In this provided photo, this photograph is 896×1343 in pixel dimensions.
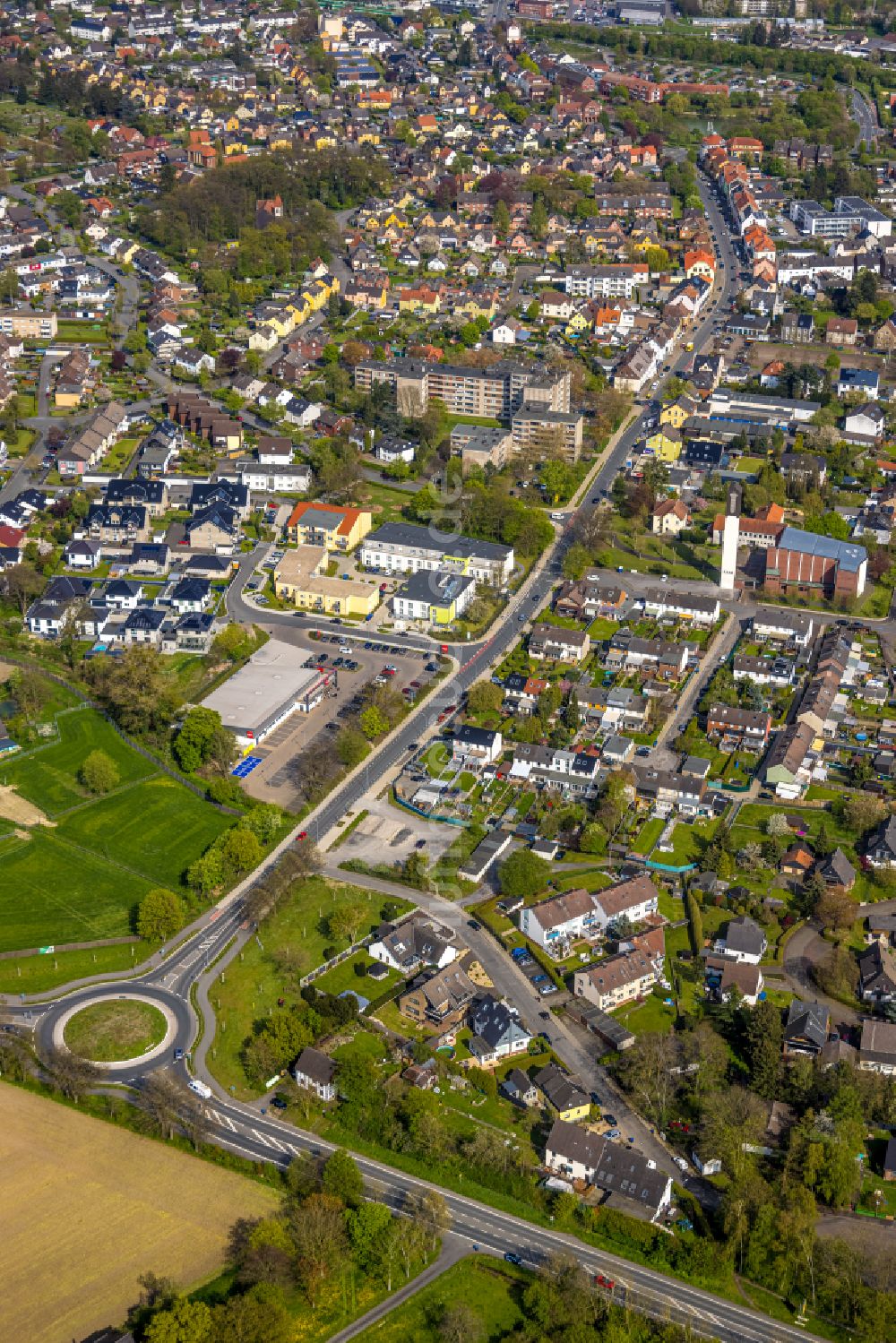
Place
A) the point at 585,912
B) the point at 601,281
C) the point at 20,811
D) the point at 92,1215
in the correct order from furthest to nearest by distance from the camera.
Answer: the point at 601,281
the point at 20,811
the point at 585,912
the point at 92,1215

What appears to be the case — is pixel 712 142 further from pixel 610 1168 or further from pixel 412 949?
pixel 610 1168

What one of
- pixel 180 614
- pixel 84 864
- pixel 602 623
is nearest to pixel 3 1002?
pixel 84 864

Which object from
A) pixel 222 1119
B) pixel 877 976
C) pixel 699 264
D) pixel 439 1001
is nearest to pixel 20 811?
pixel 222 1119

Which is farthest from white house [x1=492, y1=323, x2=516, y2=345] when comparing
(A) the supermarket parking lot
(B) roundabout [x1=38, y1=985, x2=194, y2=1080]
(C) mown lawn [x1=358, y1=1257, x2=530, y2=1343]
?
(C) mown lawn [x1=358, y1=1257, x2=530, y2=1343]

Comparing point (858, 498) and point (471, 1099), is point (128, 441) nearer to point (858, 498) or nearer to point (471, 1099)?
point (858, 498)

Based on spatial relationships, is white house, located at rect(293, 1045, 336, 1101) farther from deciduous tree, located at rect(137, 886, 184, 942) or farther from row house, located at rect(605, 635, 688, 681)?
row house, located at rect(605, 635, 688, 681)
